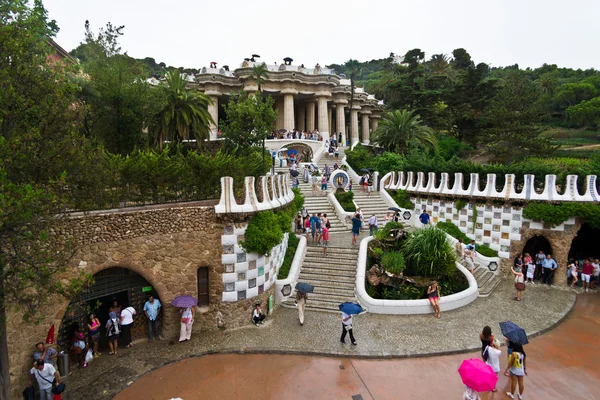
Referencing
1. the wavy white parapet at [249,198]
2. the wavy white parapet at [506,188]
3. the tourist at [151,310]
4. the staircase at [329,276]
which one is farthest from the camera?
the wavy white parapet at [506,188]

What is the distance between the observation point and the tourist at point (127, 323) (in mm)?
11062

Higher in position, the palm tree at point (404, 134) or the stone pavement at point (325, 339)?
the palm tree at point (404, 134)

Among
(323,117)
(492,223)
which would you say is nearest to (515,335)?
A: (492,223)

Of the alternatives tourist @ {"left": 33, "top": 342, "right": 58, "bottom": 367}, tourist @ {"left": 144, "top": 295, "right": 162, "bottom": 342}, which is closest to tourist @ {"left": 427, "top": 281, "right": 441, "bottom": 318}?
tourist @ {"left": 144, "top": 295, "right": 162, "bottom": 342}

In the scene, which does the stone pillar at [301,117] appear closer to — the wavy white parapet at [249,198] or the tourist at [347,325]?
the wavy white parapet at [249,198]

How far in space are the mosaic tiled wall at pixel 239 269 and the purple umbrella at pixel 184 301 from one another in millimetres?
1232

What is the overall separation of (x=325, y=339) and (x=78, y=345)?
24.9ft

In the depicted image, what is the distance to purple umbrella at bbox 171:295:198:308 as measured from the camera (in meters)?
11.1

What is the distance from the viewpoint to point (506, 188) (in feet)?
60.2

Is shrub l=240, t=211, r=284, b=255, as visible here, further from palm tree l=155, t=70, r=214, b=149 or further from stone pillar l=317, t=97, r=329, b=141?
stone pillar l=317, t=97, r=329, b=141

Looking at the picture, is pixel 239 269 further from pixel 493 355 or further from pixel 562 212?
pixel 562 212

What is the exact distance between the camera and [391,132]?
33375 mm

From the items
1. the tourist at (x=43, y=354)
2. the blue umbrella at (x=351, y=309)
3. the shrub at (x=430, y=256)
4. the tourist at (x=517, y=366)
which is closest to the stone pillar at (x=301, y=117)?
the shrub at (x=430, y=256)

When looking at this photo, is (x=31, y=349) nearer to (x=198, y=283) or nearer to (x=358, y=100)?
(x=198, y=283)
